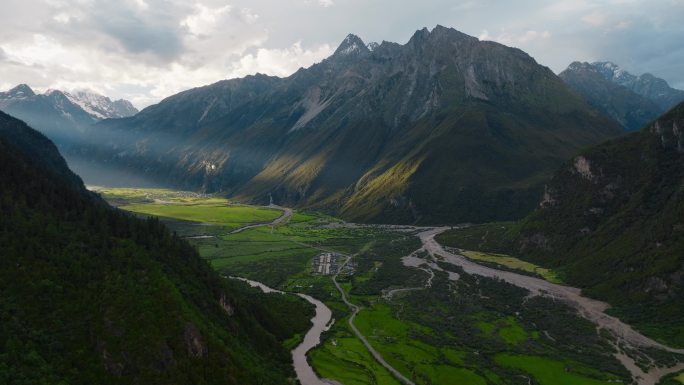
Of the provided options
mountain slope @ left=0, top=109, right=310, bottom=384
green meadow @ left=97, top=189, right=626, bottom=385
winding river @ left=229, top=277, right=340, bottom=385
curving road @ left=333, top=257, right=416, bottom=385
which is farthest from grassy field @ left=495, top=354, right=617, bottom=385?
mountain slope @ left=0, top=109, right=310, bottom=384

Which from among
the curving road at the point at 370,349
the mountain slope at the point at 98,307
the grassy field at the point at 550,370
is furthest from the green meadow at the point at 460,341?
the mountain slope at the point at 98,307

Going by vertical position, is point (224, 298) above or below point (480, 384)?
above

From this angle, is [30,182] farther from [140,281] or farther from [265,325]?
[265,325]

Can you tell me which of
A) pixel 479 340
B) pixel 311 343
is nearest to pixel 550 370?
pixel 479 340

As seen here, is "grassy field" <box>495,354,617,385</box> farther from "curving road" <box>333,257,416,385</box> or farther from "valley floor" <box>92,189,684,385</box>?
"curving road" <box>333,257,416,385</box>

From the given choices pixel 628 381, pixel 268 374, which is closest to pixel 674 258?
pixel 628 381

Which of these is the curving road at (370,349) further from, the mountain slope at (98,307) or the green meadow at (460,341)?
the mountain slope at (98,307)
